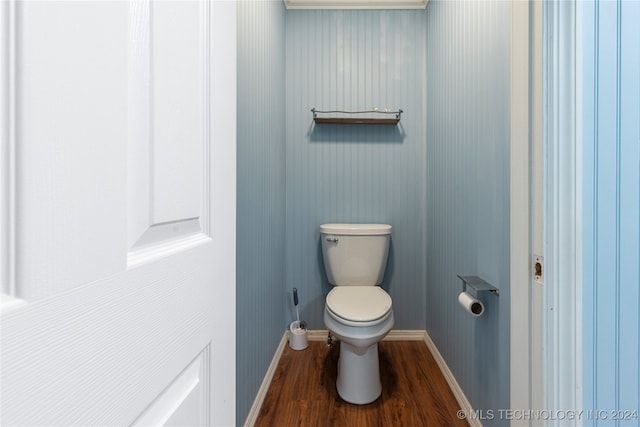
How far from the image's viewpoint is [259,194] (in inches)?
59.4

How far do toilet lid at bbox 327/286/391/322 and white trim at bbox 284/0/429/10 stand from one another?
186 centimetres

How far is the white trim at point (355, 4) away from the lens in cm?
208

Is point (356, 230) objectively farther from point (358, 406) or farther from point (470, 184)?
point (358, 406)

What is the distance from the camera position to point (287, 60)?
2.14 metres

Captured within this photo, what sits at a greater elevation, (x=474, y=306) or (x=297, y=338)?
(x=474, y=306)

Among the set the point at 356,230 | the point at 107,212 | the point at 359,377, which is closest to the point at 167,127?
the point at 107,212

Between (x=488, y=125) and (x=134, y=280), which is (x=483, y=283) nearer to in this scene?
(x=488, y=125)

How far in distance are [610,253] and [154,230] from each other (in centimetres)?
83

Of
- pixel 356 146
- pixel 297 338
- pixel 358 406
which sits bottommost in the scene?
pixel 358 406

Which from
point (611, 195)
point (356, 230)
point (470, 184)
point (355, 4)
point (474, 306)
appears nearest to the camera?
point (611, 195)

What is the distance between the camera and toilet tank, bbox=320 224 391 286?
198cm

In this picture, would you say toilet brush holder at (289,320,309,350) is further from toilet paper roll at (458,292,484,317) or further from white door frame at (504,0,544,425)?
white door frame at (504,0,544,425)

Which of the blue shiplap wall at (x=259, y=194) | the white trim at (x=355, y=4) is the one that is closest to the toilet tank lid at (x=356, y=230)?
the blue shiplap wall at (x=259, y=194)

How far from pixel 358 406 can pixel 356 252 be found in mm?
833
